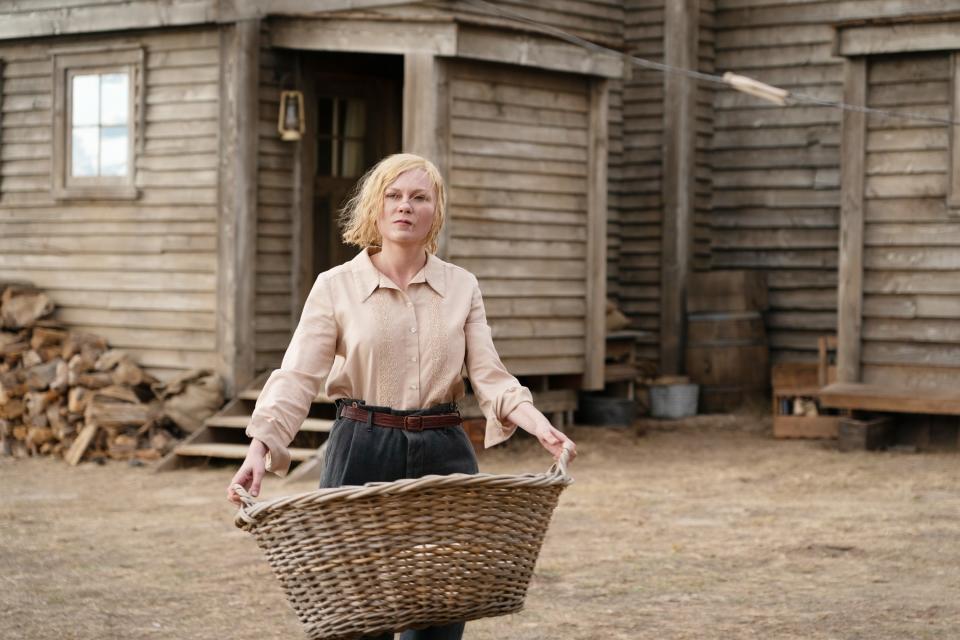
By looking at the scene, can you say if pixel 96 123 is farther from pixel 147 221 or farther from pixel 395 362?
pixel 395 362

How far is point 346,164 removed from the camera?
40.7ft

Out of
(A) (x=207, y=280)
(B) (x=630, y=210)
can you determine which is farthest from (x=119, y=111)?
(B) (x=630, y=210)

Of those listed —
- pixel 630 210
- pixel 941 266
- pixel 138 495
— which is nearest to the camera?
pixel 138 495

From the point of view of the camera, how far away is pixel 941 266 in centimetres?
1085

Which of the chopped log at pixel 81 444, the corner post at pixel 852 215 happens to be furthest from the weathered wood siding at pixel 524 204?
the chopped log at pixel 81 444

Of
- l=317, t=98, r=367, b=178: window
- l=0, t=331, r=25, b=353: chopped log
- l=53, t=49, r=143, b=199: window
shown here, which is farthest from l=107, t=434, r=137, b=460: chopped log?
l=317, t=98, r=367, b=178: window

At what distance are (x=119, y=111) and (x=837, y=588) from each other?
758 cm

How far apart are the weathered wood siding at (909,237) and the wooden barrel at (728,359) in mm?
2404

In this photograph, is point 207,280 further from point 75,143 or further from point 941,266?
point 941,266

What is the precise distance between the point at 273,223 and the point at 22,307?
2.28 metres

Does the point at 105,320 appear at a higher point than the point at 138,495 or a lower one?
higher

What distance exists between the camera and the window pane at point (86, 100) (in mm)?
11930

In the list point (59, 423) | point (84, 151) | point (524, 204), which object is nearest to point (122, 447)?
point (59, 423)

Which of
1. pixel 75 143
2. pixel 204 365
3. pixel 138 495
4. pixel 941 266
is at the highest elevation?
pixel 75 143
